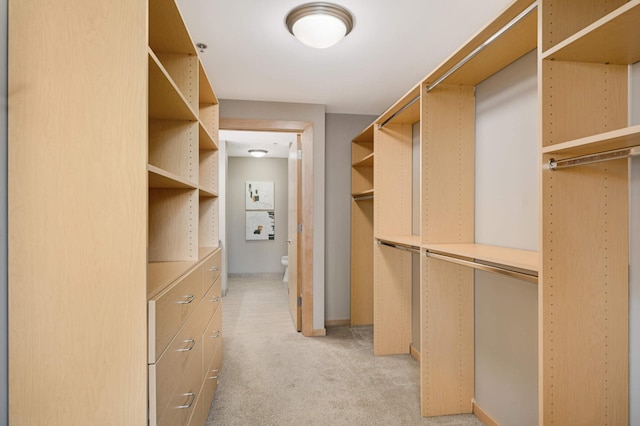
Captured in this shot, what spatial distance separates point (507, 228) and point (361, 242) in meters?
2.14

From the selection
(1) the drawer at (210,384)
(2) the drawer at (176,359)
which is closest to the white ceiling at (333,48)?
(2) the drawer at (176,359)

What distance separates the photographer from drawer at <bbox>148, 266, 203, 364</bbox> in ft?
3.59

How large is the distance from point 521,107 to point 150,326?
1949 mm

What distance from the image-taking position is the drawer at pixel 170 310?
109 cm

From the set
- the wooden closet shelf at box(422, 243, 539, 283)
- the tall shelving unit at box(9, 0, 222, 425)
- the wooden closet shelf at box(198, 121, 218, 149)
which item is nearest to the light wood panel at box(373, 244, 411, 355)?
the wooden closet shelf at box(422, 243, 539, 283)

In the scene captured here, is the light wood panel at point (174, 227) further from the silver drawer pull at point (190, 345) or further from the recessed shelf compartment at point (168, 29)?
the recessed shelf compartment at point (168, 29)

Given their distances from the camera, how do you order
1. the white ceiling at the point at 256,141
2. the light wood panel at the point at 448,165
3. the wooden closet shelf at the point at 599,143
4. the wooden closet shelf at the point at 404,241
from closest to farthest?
the wooden closet shelf at the point at 599,143 → the light wood panel at the point at 448,165 → the wooden closet shelf at the point at 404,241 → the white ceiling at the point at 256,141

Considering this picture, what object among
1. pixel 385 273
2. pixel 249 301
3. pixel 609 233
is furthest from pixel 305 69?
pixel 249 301

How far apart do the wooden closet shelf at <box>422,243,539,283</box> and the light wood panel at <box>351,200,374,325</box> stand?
1826 millimetres

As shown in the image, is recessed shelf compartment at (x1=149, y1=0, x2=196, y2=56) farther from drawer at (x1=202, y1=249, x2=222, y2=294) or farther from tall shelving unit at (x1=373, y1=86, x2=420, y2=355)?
tall shelving unit at (x1=373, y1=86, x2=420, y2=355)

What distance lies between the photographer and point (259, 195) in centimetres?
671

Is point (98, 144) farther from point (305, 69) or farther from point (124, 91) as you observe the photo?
point (305, 69)

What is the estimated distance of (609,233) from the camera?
1229 mm

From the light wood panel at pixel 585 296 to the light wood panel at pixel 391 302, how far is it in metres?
1.94
